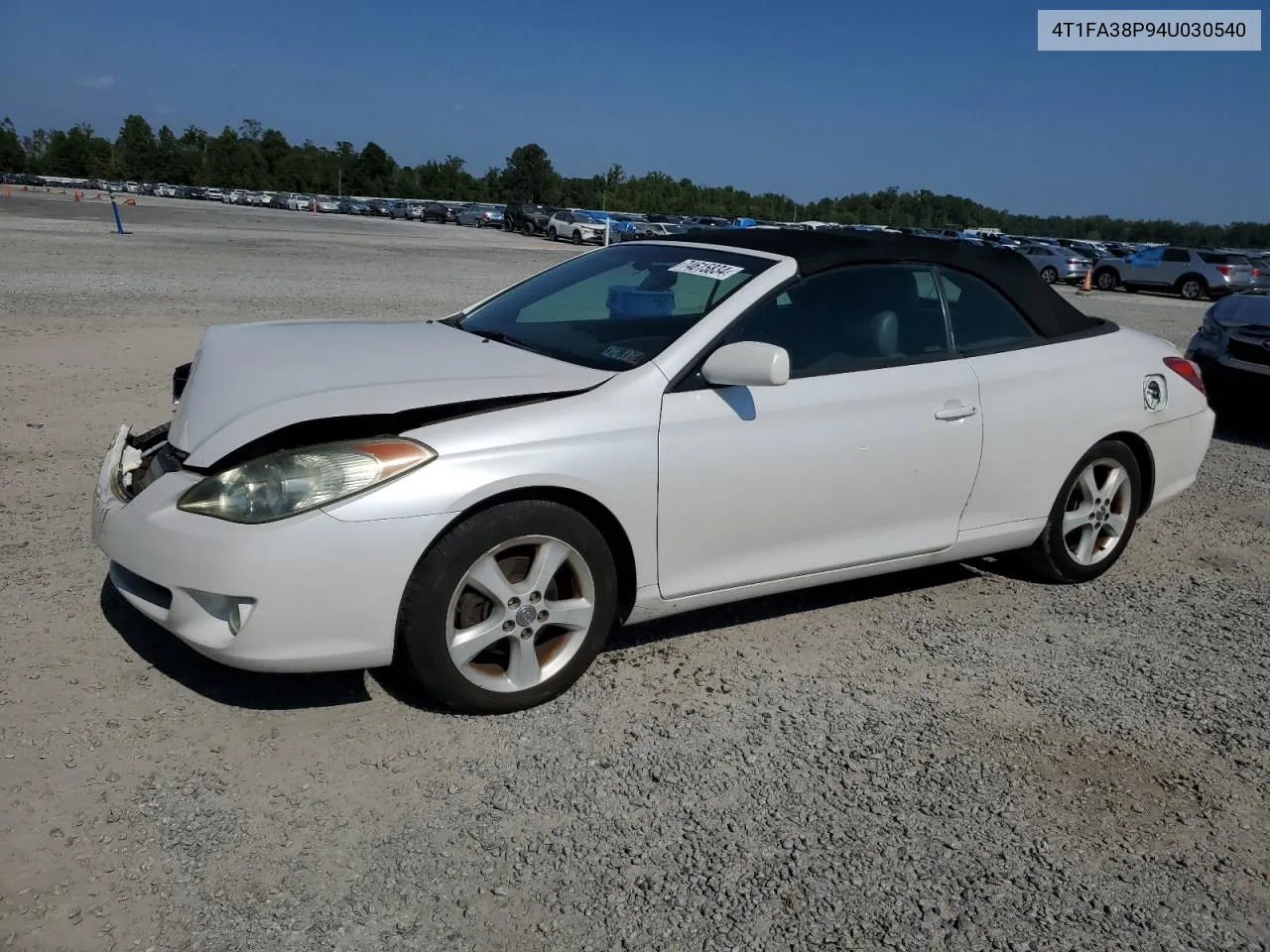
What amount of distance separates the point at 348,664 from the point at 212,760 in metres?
0.46

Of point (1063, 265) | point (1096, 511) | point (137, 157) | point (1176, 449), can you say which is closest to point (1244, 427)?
point (1176, 449)

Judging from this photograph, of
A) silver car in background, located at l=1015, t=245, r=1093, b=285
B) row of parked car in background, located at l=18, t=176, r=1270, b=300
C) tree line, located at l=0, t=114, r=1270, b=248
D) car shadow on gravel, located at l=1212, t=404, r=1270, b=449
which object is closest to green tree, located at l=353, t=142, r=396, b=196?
tree line, located at l=0, t=114, r=1270, b=248

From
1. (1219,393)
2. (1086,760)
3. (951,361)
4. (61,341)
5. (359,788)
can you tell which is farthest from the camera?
(61,341)

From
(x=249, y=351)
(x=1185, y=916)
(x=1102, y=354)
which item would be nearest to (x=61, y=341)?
(x=249, y=351)

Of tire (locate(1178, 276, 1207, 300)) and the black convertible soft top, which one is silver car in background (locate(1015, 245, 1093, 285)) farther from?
the black convertible soft top

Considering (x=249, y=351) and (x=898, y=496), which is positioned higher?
(x=249, y=351)

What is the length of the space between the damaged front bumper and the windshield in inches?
42.7

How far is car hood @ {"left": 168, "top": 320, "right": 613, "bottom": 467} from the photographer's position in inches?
125

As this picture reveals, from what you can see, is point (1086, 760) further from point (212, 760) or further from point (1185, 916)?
point (212, 760)

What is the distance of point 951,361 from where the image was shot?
14.0ft

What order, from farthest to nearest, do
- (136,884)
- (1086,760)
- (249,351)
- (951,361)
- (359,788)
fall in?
(951,361) < (249,351) < (1086,760) < (359,788) < (136,884)

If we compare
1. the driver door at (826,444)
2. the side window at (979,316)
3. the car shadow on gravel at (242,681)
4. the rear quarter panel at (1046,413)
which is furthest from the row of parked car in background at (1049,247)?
the car shadow on gravel at (242,681)

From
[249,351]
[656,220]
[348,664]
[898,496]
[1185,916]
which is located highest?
[656,220]

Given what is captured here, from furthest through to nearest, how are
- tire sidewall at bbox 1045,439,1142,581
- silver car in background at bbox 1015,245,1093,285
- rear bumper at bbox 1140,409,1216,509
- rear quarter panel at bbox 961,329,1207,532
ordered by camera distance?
silver car in background at bbox 1015,245,1093,285
rear bumper at bbox 1140,409,1216,509
tire sidewall at bbox 1045,439,1142,581
rear quarter panel at bbox 961,329,1207,532
